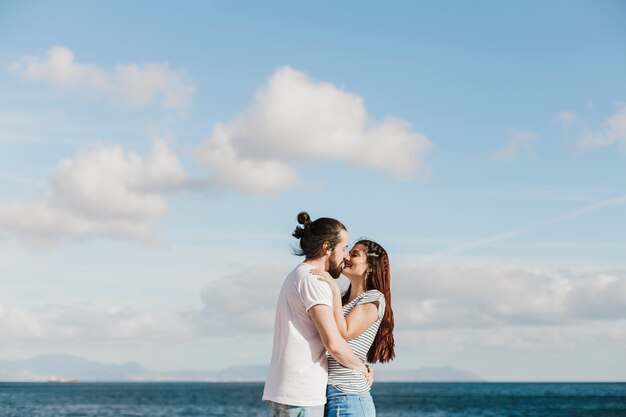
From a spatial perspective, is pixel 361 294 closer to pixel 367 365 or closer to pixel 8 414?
pixel 367 365

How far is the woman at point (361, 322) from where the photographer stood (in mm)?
4840

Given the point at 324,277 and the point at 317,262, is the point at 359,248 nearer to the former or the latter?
the point at 317,262

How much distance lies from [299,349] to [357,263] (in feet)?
2.80

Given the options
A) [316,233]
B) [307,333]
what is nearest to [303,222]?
[316,233]

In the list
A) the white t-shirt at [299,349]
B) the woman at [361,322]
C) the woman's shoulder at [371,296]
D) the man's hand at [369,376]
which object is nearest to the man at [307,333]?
the white t-shirt at [299,349]

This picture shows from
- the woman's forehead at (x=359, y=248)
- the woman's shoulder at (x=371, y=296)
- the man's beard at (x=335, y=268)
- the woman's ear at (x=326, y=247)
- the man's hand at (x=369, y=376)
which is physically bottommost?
the man's hand at (x=369, y=376)

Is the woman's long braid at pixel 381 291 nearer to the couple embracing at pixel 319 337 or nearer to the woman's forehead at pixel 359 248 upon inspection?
the woman's forehead at pixel 359 248

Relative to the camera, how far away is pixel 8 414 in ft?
188

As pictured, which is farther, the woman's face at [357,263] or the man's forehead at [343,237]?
the woman's face at [357,263]

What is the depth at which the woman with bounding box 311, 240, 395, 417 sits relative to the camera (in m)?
4.84

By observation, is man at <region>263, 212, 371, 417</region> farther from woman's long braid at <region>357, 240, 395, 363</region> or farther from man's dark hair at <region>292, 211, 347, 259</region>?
woman's long braid at <region>357, 240, 395, 363</region>

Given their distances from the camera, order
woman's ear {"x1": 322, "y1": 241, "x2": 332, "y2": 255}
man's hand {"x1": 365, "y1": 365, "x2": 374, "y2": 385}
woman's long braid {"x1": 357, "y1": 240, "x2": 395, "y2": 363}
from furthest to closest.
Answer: woman's long braid {"x1": 357, "y1": 240, "x2": 395, "y2": 363}
man's hand {"x1": 365, "y1": 365, "x2": 374, "y2": 385}
woman's ear {"x1": 322, "y1": 241, "x2": 332, "y2": 255}

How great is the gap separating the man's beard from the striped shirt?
0.26 metres

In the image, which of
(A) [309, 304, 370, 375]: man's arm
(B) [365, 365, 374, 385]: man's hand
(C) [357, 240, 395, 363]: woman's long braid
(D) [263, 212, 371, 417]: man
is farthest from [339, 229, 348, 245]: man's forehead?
(B) [365, 365, 374, 385]: man's hand
